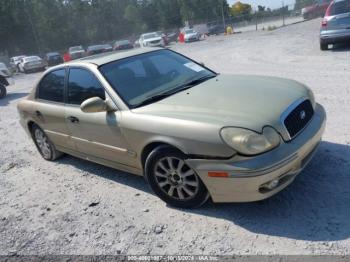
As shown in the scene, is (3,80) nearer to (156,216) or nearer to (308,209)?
(156,216)

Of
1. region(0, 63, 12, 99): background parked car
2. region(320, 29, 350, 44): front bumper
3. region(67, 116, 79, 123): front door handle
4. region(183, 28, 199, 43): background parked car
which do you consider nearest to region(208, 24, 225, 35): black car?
region(183, 28, 199, 43): background parked car

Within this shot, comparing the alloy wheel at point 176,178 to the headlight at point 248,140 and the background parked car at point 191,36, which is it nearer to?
the headlight at point 248,140

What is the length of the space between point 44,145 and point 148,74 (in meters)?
2.46

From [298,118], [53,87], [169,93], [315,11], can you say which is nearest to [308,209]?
[298,118]

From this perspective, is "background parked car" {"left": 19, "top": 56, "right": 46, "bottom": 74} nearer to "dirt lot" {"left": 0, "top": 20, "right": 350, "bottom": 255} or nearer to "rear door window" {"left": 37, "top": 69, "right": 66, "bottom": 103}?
"dirt lot" {"left": 0, "top": 20, "right": 350, "bottom": 255}

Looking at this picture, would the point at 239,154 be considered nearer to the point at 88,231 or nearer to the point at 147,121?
the point at 147,121

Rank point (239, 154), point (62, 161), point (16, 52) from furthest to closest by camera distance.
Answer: point (16, 52)
point (62, 161)
point (239, 154)

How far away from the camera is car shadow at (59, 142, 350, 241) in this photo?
10.8ft

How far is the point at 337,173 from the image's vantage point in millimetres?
4105

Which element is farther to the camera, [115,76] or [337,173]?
[115,76]

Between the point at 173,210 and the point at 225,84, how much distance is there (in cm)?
157

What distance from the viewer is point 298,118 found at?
3.77m

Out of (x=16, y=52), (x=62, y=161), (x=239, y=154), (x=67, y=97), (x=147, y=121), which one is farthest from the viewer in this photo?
(x=16, y=52)

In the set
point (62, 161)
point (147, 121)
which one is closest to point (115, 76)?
point (147, 121)
